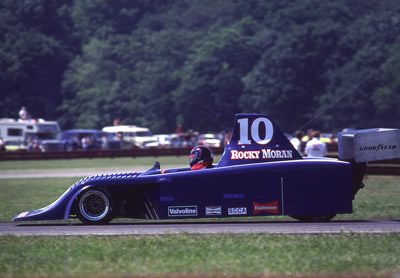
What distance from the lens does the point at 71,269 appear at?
8266 mm

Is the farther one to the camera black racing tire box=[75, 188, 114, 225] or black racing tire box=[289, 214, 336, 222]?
black racing tire box=[289, 214, 336, 222]

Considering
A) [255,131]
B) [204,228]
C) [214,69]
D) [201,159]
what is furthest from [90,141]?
[204,228]

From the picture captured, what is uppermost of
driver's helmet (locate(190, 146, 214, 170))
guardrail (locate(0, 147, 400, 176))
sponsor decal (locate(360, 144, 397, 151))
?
sponsor decal (locate(360, 144, 397, 151))

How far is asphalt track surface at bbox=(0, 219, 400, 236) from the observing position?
1091cm

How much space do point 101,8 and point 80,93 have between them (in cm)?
3925

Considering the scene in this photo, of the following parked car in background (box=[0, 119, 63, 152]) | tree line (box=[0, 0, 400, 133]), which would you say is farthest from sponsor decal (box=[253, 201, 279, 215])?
tree line (box=[0, 0, 400, 133])

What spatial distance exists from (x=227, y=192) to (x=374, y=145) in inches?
101

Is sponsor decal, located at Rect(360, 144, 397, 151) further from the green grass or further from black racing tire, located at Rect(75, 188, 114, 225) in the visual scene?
black racing tire, located at Rect(75, 188, 114, 225)

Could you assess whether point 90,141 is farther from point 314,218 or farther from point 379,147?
point 379,147

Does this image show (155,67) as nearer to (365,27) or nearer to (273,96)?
(273,96)

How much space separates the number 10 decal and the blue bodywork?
45cm

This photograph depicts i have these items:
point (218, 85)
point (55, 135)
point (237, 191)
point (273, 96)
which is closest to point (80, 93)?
point (218, 85)

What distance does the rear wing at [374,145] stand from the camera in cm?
1245

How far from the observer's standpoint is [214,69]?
299 feet
